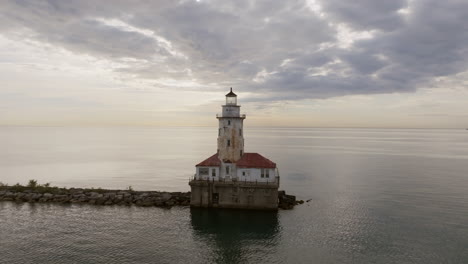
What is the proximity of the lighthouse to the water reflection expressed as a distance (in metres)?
1.59

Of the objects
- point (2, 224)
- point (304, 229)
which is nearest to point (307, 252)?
point (304, 229)

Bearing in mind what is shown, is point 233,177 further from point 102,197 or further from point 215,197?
point 102,197

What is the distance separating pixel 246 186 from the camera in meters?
45.5

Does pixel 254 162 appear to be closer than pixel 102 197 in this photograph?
Yes

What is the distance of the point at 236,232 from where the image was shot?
129ft

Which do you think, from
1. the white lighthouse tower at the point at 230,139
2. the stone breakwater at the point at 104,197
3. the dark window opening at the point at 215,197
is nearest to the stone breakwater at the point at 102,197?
the stone breakwater at the point at 104,197

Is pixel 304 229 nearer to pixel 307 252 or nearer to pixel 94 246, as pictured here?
pixel 307 252

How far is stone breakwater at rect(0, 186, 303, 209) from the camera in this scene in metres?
49.8

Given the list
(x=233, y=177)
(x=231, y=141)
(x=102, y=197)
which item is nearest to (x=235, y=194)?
(x=233, y=177)

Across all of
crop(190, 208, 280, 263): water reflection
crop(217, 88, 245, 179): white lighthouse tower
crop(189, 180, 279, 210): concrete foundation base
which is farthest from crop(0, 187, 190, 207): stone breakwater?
crop(217, 88, 245, 179): white lighthouse tower

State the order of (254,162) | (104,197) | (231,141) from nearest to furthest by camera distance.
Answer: (254,162)
(231,141)
(104,197)

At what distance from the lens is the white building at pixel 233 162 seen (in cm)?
4578

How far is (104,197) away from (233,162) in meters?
22.6

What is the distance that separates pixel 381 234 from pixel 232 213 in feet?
65.4
